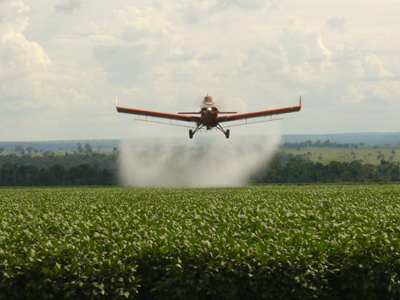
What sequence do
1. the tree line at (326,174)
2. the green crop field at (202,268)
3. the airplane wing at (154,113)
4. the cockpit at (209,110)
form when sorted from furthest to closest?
the tree line at (326,174), the airplane wing at (154,113), the cockpit at (209,110), the green crop field at (202,268)

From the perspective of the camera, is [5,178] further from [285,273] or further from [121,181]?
[285,273]

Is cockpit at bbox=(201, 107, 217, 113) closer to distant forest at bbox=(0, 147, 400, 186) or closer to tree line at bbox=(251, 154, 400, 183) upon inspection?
distant forest at bbox=(0, 147, 400, 186)

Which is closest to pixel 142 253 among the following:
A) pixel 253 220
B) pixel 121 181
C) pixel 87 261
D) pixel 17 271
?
pixel 87 261

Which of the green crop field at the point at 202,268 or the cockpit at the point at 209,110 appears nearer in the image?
the green crop field at the point at 202,268

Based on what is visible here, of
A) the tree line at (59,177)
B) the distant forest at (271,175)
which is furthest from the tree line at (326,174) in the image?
the tree line at (59,177)

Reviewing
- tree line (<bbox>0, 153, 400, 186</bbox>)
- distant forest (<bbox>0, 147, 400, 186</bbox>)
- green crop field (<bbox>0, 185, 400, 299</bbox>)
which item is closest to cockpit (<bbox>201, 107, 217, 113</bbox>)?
green crop field (<bbox>0, 185, 400, 299</bbox>)

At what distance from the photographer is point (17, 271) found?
15.0m

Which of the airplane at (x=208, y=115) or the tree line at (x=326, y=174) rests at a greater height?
the airplane at (x=208, y=115)

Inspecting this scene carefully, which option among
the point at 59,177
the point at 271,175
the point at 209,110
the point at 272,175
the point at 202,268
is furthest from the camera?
the point at 59,177

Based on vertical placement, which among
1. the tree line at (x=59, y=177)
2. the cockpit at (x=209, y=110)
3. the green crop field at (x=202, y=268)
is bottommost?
the tree line at (x=59, y=177)

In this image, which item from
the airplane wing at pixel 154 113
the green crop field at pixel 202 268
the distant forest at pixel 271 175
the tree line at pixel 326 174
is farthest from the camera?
the distant forest at pixel 271 175

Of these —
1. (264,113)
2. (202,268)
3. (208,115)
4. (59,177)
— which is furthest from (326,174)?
(202,268)

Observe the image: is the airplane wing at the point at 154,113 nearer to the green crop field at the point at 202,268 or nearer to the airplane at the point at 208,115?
the airplane at the point at 208,115

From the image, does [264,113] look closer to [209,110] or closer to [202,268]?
[209,110]
